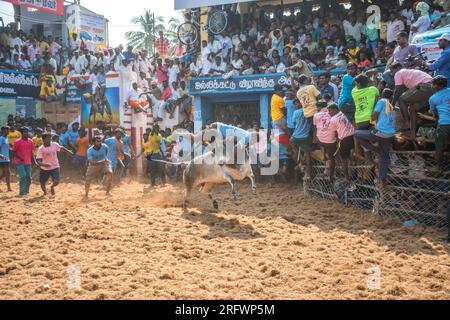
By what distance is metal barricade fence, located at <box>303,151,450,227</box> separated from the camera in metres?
8.27

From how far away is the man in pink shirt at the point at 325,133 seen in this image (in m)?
10.0

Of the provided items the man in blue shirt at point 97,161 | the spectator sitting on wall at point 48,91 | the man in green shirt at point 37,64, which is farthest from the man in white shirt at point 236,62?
the man in green shirt at point 37,64

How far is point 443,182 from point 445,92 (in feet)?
4.91

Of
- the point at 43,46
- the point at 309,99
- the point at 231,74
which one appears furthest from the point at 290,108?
the point at 43,46

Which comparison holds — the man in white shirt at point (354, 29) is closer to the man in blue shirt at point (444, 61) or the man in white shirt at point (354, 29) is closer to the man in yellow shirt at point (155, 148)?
the man in yellow shirt at point (155, 148)

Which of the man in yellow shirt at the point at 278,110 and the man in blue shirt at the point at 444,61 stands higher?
the man in blue shirt at the point at 444,61

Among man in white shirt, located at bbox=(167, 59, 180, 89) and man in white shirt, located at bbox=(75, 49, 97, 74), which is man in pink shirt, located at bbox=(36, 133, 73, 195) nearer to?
man in white shirt, located at bbox=(167, 59, 180, 89)

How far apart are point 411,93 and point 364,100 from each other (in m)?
0.87

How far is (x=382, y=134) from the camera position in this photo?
8539 mm

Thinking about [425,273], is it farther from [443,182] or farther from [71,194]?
[71,194]

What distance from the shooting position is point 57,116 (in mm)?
22625

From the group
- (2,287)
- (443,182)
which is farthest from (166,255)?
(443,182)

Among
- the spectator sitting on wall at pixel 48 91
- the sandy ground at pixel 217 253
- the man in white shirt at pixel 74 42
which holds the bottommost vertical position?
the sandy ground at pixel 217 253

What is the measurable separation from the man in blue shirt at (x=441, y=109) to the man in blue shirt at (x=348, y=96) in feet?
7.31
